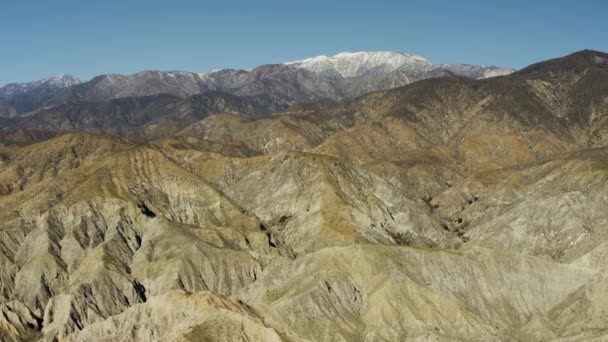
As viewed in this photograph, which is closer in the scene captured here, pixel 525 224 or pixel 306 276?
pixel 306 276

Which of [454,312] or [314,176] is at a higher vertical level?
[314,176]

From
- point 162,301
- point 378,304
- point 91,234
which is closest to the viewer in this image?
point 162,301

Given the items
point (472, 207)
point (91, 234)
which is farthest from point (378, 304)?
point (472, 207)

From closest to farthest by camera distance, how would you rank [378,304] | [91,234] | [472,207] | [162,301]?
[162,301] → [378,304] → [91,234] → [472,207]

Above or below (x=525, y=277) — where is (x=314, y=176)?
above

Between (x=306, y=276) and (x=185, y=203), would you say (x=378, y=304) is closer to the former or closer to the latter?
(x=306, y=276)

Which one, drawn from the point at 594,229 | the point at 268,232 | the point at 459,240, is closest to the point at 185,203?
Answer: the point at 268,232

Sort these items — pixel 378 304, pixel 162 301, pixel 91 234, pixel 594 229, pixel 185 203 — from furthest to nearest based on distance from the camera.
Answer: pixel 185 203
pixel 91 234
pixel 594 229
pixel 378 304
pixel 162 301

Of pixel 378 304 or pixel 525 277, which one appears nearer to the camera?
pixel 378 304

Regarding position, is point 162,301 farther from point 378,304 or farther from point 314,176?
point 314,176
